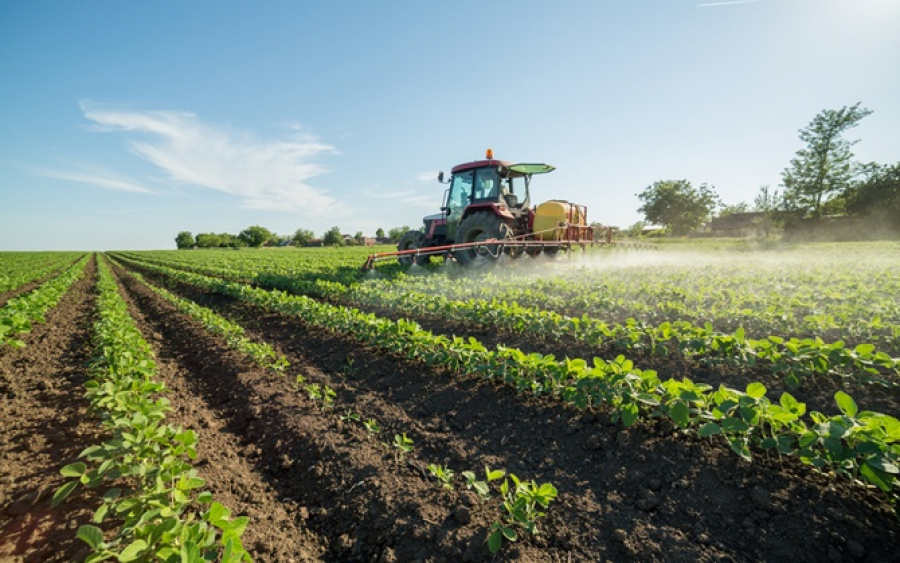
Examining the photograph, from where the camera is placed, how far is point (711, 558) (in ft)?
5.99

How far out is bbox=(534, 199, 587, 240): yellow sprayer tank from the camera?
1015cm

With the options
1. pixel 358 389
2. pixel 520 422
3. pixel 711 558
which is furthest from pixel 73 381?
pixel 711 558

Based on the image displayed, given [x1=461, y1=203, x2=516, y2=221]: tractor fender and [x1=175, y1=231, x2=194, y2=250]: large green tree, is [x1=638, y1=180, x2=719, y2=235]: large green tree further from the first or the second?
[x1=175, y1=231, x2=194, y2=250]: large green tree

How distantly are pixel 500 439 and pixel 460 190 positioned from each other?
8837mm

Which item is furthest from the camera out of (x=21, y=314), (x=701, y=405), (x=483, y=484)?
(x=21, y=314)

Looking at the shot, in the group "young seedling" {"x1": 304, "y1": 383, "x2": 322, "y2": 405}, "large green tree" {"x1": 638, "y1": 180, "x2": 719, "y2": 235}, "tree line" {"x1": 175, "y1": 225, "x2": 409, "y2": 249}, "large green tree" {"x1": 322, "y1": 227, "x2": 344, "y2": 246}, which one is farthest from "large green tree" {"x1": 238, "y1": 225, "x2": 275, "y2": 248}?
"young seedling" {"x1": 304, "y1": 383, "x2": 322, "y2": 405}

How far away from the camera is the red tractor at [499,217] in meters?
9.60

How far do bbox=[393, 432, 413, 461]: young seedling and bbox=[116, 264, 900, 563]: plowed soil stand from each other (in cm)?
5

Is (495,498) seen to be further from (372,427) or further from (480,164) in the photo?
(480,164)

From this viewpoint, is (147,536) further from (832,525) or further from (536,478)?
(832,525)

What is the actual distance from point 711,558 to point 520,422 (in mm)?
1502

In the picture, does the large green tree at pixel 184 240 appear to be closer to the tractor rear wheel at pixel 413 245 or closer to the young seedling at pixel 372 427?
the tractor rear wheel at pixel 413 245

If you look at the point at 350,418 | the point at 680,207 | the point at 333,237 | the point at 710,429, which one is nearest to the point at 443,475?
the point at 350,418

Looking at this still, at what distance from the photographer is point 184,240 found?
92.6 m
